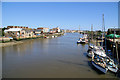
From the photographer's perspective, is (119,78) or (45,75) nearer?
(119,78)

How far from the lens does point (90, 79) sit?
17.0 feet

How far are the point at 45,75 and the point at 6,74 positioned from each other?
1.89 m

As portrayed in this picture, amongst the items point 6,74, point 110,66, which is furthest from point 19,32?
point 110,66

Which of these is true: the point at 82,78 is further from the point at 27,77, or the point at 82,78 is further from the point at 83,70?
the point at 27,77

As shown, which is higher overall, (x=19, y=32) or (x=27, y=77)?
(x=19, y=32)

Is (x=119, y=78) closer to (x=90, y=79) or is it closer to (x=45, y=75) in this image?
(x=90, y=79)

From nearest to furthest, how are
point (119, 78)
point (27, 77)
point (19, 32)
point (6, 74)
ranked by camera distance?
point (119, 78), point (27, 77), point (6, 74), point (19, 32)

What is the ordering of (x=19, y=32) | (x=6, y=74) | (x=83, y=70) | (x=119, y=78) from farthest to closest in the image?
(x=19, y=32)
(x=83, y=70)
(x=6, y=74)
(x=119, y=78)

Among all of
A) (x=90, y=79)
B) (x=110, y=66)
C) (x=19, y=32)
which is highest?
(x=19, y=32)

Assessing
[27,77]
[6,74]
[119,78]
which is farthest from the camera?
[6,74]

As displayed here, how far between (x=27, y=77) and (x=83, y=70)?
279 cm

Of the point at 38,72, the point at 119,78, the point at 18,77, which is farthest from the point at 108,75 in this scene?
the point at 18,77

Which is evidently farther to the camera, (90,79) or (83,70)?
(83,70)

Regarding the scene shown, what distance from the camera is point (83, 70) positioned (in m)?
6.22
